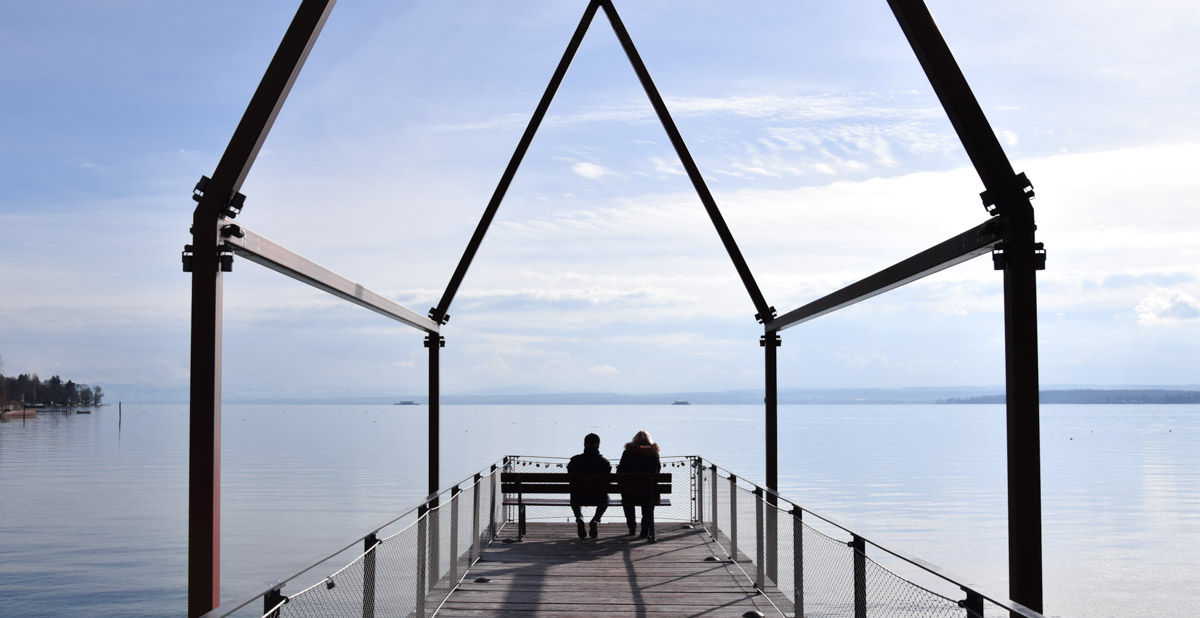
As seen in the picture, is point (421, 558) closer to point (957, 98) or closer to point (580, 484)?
point (957, 98)

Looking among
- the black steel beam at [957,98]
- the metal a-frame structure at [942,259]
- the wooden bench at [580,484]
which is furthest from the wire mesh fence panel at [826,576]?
the wooden bench at [580,484]

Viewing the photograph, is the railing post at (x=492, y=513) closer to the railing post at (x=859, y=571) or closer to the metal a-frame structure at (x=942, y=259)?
the metal a-frame structure at (x=942, y=259)

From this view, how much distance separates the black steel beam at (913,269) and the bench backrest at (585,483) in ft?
7.34

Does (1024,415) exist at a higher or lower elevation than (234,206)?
lower

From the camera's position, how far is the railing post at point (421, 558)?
6152 millimetres

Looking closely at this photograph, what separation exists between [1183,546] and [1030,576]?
22.7 m

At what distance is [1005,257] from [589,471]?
6959 mm

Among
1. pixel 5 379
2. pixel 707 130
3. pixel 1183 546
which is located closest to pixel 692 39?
pixel 707 130

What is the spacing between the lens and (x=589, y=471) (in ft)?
36.2

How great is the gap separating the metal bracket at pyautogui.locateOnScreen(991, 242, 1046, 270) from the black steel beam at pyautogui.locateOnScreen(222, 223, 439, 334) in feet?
12.0

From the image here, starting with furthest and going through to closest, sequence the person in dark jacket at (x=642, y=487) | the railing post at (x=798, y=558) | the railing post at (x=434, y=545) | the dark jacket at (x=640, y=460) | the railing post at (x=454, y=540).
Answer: the dark jacket at (x=640, y=460)
the person in dark jacket at (x=642, y=487)
the railing post at (x=454, y=540)
the railing post at (x=434, y=545)
the railing post at (x=798, y=558)

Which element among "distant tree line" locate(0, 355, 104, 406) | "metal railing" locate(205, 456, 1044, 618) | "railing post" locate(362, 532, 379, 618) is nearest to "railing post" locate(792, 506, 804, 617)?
"metal railing" locate(205, 456, 1044, 618)

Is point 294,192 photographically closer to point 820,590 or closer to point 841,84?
point 841,84

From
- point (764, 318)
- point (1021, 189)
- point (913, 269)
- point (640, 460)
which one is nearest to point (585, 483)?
point (640, 460)
